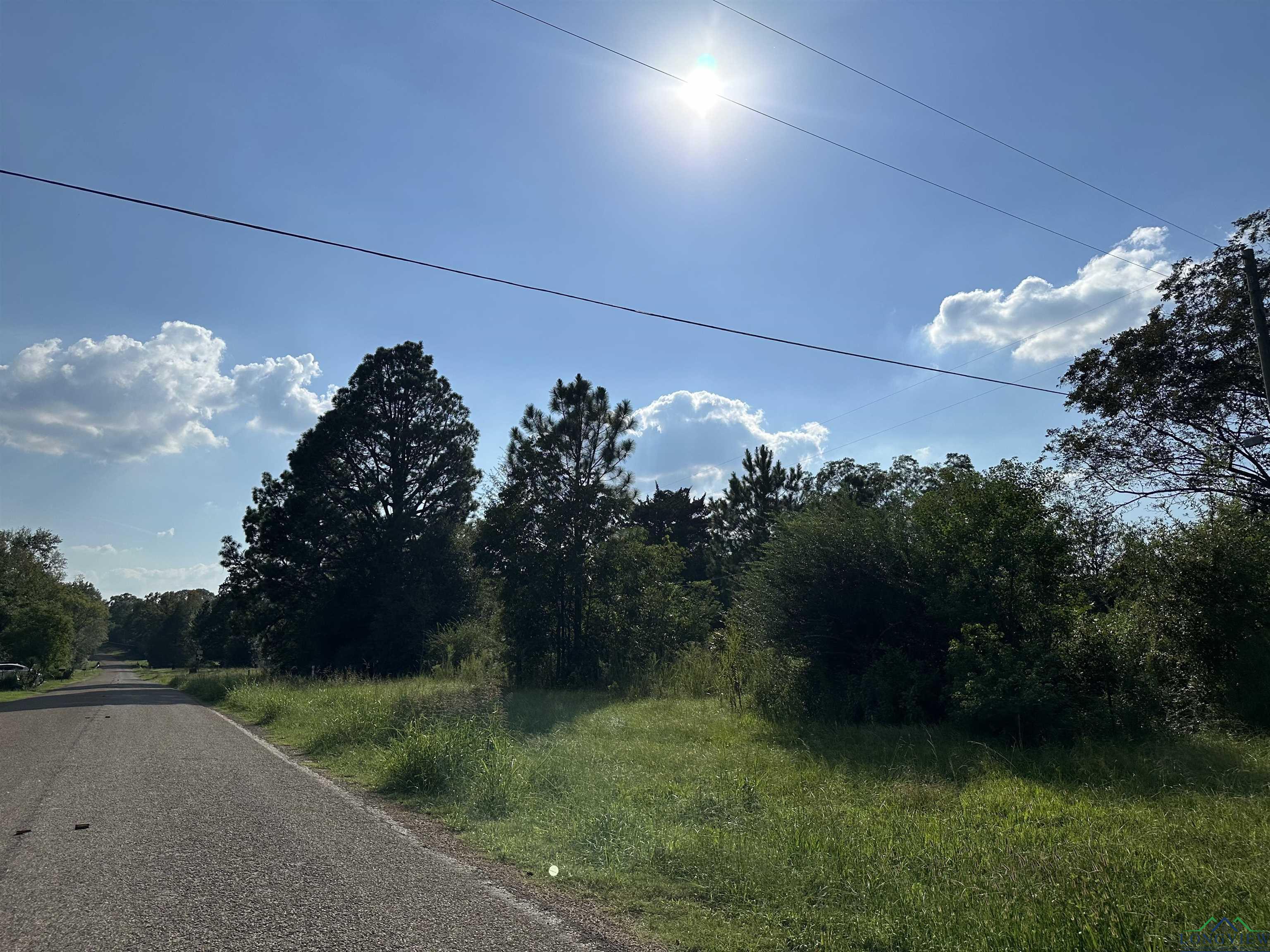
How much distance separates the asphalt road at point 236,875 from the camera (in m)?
3.91

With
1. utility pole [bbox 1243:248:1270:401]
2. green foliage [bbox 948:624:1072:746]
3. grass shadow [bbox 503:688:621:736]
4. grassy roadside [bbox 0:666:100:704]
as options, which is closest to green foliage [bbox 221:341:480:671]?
grassy roadside [bbox 0:666:100:704]

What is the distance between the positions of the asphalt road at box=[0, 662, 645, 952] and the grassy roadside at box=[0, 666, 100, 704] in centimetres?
2427

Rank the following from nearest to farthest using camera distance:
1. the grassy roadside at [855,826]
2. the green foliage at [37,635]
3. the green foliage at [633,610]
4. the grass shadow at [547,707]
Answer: the grassy roadside at [855,826] < the grass shadow at [547,707] < the green foliage at [633,610] < the green foliage at [37,635]

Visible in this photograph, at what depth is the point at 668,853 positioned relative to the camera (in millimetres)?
5344

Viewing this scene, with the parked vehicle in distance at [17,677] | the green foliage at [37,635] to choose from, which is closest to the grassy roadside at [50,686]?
the parked vehicle in distance at [17,677]

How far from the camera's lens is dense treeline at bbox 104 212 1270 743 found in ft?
33.3

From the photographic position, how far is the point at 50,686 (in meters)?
42.8

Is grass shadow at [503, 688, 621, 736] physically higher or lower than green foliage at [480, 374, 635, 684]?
lower

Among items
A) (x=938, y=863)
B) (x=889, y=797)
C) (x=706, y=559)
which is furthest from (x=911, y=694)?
(x=706, y=559)

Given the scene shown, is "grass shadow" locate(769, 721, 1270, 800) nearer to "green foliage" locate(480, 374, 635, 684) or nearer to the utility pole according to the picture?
the utility pole

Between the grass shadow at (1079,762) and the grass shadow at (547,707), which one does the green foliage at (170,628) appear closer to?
the grass shadow at (547,707)

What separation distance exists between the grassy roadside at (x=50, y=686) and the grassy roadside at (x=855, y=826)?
26.5m

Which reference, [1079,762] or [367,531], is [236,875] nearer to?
[1079,762]

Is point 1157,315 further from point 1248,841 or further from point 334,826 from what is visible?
point 334,826
